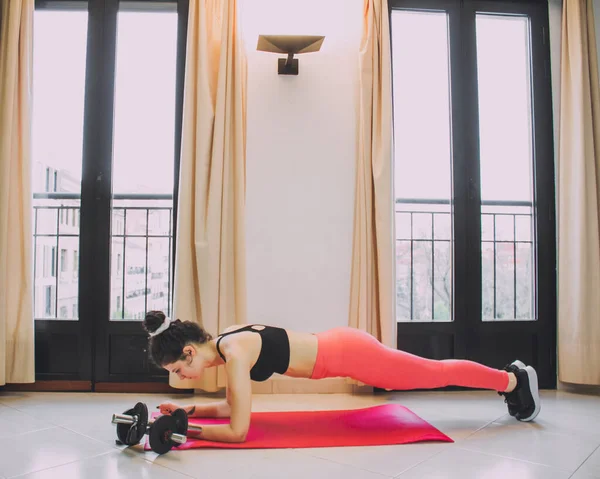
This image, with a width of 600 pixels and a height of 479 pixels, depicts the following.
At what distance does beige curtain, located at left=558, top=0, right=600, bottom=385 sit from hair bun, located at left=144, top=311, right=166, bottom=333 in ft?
8.25

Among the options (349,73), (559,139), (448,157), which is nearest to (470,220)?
(448,157)

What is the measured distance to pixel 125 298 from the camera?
3.32 metres

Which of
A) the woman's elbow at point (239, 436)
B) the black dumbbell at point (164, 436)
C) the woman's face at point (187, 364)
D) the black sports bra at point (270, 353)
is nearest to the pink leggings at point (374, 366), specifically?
the black sports bra at point (270, 353)

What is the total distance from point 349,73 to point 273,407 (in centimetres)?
210

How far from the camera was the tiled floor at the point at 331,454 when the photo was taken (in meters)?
1.85

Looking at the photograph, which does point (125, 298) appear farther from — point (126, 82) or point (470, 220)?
point (470, 220)

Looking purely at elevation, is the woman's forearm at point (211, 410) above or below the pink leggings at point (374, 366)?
below

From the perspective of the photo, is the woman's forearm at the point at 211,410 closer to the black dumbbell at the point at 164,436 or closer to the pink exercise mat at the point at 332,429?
the pink exercise mat at the point at 332,429

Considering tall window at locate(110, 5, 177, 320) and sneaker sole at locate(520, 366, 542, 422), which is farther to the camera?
tall window at locate(110, 5, 177, 320)

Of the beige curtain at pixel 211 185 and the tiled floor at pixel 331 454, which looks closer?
the tiled floor at pixel 331 454

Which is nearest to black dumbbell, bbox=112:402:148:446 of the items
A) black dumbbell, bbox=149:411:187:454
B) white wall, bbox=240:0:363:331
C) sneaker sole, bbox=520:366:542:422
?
black dumbbell, bbox=149:411:187:454

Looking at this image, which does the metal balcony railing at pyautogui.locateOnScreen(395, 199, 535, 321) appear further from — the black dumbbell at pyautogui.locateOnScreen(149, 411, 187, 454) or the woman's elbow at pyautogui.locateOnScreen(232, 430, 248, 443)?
the black dumbbell at pyautogui.locateOnScreen(149, 411, 187, 454)

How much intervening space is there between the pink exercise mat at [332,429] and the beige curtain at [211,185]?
25.6 inches

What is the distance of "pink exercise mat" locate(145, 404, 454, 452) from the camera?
2148mm
